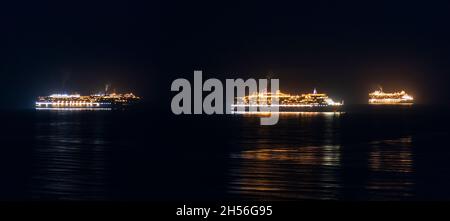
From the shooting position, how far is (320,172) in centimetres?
2023

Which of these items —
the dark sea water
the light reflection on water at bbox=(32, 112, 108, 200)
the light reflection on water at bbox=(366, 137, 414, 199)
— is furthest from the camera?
the light reflection on water at bbox=(366, 137, 414, 199)

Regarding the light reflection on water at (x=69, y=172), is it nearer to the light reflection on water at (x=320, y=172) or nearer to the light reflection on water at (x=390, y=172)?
the light reflection on water at (x=320, y=172)

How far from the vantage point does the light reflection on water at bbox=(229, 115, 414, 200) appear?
15.8 m

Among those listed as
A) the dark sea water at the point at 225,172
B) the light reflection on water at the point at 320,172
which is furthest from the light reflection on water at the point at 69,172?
the light reflection on water at the point at 320,172

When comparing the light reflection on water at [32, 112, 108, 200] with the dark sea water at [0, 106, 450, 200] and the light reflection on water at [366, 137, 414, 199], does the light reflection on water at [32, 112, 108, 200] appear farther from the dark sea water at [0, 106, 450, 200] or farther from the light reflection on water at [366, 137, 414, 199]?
the light reflection on water at [366, 137, 414, 199]

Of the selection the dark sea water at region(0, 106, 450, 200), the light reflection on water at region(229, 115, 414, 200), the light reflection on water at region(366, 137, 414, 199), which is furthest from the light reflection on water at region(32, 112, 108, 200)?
the light reflection on water at region(366, 137, 414, 199)

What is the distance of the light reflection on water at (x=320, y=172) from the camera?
52.0ft

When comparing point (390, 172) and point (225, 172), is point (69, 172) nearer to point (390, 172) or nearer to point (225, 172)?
point (225, 172)

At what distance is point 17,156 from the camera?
2689 cm
